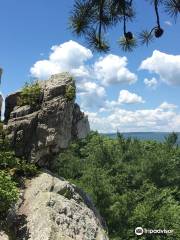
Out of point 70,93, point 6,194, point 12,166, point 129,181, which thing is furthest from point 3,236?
point 129,181

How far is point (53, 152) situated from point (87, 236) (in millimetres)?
4662

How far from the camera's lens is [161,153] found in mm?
72625

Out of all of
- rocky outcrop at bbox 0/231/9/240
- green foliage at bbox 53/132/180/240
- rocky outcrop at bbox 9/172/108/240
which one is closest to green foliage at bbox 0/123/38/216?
rocky outcrop at bbox 9/172/108/240

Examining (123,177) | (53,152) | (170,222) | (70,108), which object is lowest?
(170,222)

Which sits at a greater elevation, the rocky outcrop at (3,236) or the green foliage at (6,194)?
the green foliage at (6,194)

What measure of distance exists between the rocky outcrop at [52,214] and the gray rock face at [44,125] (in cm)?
129

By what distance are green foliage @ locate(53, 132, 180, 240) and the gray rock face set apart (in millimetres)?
14026

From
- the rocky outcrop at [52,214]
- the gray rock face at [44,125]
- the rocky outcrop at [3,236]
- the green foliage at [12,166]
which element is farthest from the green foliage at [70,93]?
the rocky outcrop at [3,236]

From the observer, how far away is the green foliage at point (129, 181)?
4775 centimetres

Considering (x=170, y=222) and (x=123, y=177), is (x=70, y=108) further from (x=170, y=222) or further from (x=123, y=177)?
(x=123, y=177)

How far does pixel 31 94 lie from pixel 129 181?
45.9 m

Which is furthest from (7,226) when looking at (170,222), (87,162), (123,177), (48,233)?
(87,162)

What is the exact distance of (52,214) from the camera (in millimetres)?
17703

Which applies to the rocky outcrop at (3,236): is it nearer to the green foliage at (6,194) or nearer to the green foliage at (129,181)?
the green foliage at (6,194)
